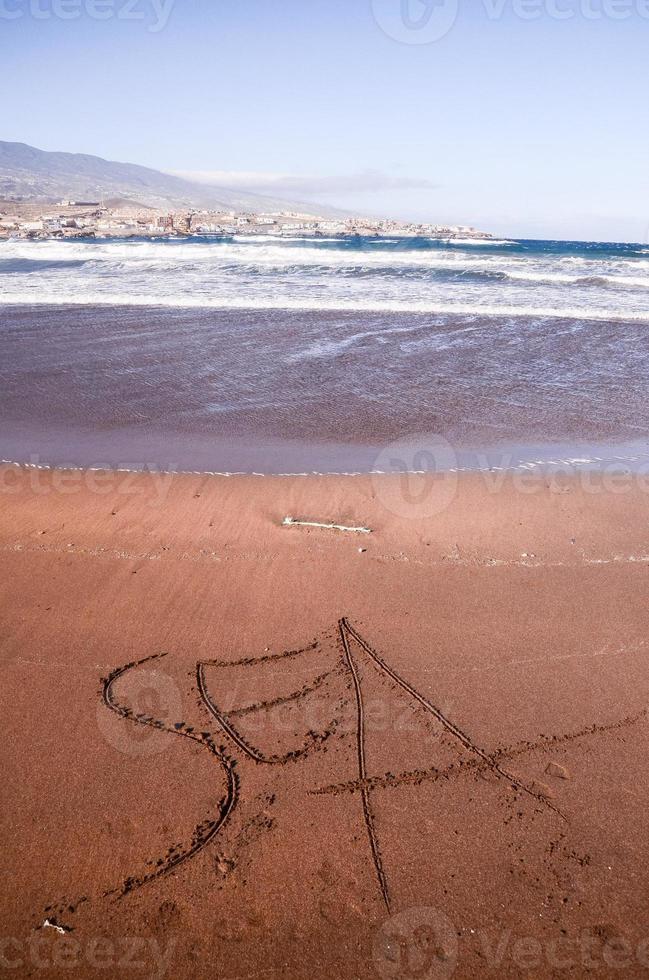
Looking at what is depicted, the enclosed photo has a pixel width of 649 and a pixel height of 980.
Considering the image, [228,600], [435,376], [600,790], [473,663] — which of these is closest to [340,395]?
[435,376]

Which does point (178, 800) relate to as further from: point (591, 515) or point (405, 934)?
point (591, 515)

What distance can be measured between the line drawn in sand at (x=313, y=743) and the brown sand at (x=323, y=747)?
0.05ft

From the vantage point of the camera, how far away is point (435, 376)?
1227cm

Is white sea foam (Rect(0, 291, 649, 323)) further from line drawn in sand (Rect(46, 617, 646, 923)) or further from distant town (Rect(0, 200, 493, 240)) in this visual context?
distant town (Rect(0, 200, 493, 240))

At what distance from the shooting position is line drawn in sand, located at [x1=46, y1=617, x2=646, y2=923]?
3172mm

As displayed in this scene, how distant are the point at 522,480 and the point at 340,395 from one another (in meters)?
4.46

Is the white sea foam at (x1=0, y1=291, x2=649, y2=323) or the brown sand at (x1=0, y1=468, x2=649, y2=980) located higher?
the white sea foam at (x1=0, y1=291, x2=649, y2=323)

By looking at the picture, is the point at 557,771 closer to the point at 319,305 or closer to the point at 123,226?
the point at 319,305

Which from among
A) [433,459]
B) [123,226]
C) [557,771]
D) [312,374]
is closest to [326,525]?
[433,459]

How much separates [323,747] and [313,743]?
2.9 inches

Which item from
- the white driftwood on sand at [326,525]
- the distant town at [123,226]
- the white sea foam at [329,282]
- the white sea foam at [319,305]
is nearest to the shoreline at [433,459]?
the white driftwood on sand at [326,525]

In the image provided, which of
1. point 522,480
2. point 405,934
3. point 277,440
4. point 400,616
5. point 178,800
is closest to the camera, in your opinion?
point 405,934

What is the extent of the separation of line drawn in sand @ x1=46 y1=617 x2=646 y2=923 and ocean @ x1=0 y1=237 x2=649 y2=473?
12.4ft

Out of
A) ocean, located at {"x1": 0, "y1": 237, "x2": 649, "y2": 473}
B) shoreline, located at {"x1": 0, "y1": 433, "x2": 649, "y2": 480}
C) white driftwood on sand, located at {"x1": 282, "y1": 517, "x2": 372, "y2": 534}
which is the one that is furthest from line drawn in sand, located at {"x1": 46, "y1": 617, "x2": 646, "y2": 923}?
ocean, located at {"x1": 0, "y1": 237, "x2": 649, "y2": 473}
